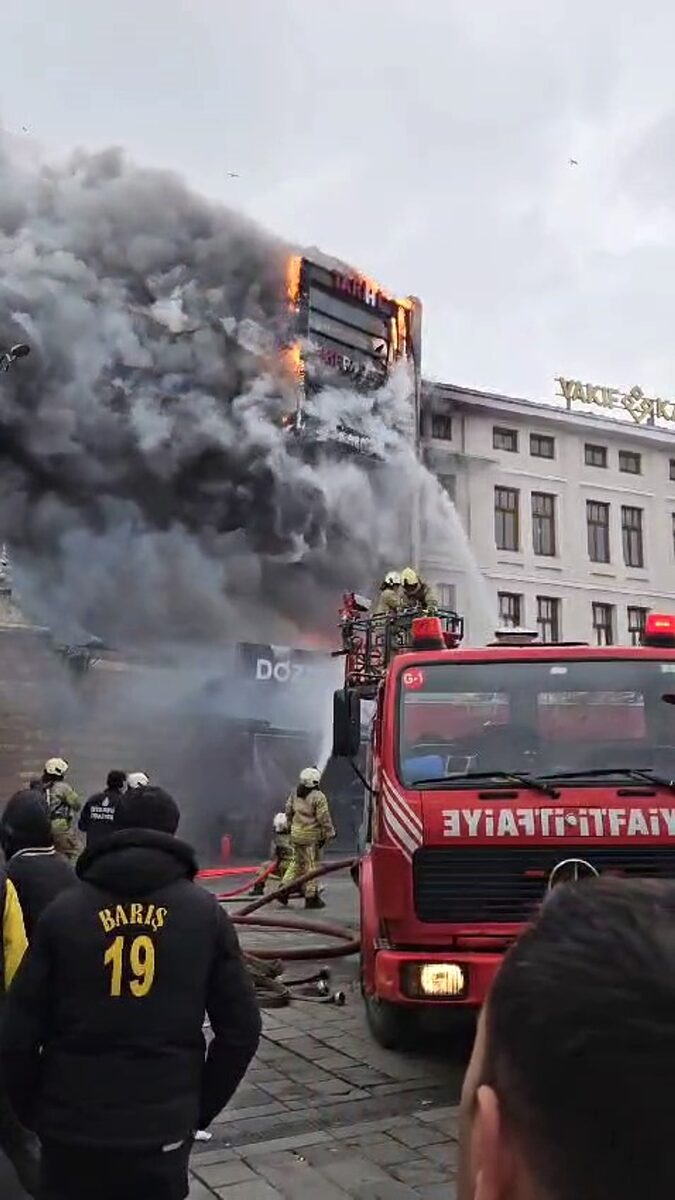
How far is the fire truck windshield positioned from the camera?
5.27m

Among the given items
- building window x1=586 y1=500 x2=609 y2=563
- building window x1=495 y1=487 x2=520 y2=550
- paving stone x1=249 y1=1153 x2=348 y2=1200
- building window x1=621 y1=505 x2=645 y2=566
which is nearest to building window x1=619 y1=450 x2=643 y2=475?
building window x1=621 y1=505 x2=645 y2=566

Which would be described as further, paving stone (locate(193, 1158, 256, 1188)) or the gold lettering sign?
the gold lettering sign

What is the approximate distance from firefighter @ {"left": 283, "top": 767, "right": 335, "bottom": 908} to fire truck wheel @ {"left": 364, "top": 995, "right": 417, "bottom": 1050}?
249 inches

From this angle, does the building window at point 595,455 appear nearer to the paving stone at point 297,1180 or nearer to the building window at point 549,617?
the building window at point 549,617

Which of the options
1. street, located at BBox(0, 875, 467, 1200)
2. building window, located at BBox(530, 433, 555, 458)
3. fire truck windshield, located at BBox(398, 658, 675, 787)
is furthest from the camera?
building window, located at BBox(530, 433, 555, 458)

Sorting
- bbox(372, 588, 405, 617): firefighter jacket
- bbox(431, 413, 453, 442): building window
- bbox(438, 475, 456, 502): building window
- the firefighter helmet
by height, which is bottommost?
the firefighter helmet

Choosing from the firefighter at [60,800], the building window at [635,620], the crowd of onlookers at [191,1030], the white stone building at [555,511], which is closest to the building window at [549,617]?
the white stone building at [555,511]

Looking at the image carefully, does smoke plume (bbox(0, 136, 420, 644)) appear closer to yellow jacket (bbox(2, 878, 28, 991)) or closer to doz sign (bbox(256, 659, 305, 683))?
doz sign (bbox(256, 659, 305, 683))

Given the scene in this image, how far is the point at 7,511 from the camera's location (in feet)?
89.0

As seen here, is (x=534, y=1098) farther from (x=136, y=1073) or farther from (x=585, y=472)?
(x=585, y=472)

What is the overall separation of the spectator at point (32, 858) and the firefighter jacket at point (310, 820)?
8.86 metres

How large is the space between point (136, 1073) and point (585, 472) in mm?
30890

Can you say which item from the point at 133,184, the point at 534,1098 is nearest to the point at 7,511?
the point at 133,184

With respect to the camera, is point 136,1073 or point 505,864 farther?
point 505,864
